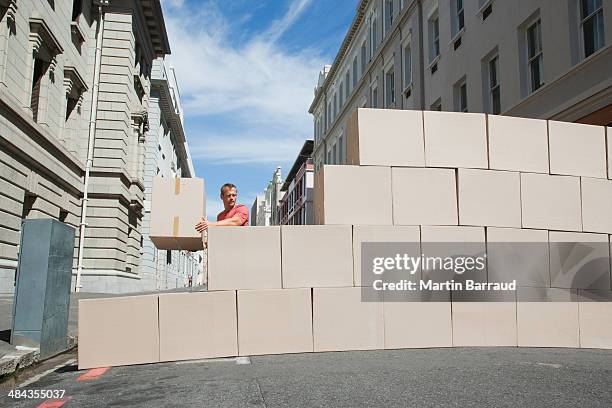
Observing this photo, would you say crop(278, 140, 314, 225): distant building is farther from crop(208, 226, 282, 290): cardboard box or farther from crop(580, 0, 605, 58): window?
crop(208, 226, 282, 290): cardboard box

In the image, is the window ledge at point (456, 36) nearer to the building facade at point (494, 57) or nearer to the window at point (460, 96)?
the building facade at point (494, 57)

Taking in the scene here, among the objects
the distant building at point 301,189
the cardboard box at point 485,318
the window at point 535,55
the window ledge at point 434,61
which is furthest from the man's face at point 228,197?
the distant building at point 301,189

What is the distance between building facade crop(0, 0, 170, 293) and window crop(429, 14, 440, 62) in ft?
38.3

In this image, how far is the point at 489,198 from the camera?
586 cm

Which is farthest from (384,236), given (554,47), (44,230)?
(554,47)

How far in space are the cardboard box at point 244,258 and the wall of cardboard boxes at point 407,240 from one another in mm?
10

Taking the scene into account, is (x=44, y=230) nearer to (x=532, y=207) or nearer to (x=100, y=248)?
(x=532, y=207)

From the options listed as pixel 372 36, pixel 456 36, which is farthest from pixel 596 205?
pixel 372 36

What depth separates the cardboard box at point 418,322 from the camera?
551 centimetres

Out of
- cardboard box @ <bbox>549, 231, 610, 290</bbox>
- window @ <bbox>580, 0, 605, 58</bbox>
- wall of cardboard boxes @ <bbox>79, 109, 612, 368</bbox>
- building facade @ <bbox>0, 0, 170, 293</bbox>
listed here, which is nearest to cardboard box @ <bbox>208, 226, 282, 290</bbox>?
wall of cardboard boxes @ <bbox>79, 109, 612, 368</bbox>

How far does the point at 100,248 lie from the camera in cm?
2011

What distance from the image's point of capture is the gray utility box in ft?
17.8

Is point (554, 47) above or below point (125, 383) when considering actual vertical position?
above

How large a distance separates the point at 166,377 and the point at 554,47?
1059cm
